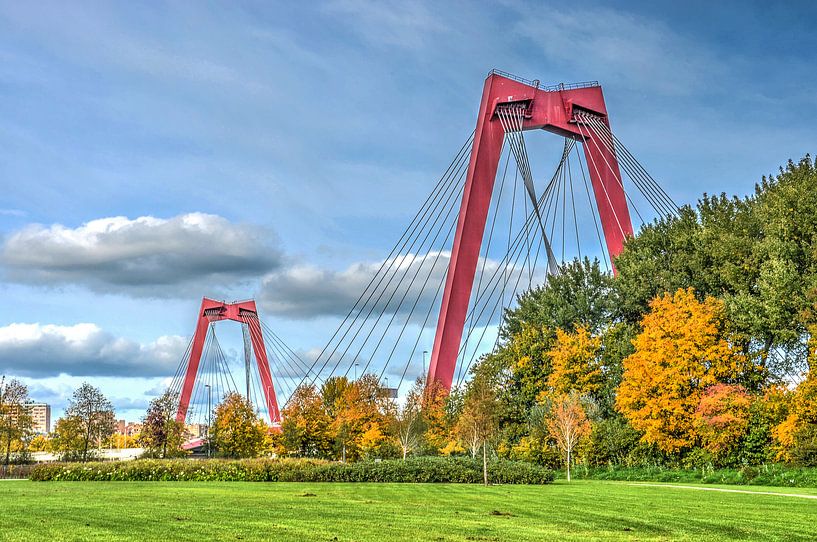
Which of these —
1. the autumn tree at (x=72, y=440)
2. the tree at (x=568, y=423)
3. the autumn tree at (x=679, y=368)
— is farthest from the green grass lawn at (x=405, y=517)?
the autumn tree at (x=72, y=440)

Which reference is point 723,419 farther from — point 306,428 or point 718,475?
point 306,428

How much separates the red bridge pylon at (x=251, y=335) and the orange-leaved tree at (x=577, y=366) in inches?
1828

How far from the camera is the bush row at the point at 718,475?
27.7 m

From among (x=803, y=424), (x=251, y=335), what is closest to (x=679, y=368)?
(x=803, y=424)

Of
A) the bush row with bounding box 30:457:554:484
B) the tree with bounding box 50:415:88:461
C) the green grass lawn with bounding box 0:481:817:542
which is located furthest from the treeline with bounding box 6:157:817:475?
the green grass lawn with bounding box 0:481:817:542

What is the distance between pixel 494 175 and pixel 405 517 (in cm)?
2772

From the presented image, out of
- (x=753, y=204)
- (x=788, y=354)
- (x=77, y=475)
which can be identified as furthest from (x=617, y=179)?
(x=77, y=475)

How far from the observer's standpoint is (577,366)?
42.5 meters

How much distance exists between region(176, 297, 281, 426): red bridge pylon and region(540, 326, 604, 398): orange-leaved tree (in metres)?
46.4

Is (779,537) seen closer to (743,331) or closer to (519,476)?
(519,476)

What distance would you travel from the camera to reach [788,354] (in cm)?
3334

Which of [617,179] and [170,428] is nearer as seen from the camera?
[617,179]

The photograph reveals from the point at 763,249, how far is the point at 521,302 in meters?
18.6

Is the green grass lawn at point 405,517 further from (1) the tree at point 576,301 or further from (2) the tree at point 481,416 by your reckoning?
(1) the tree at point 576,301
